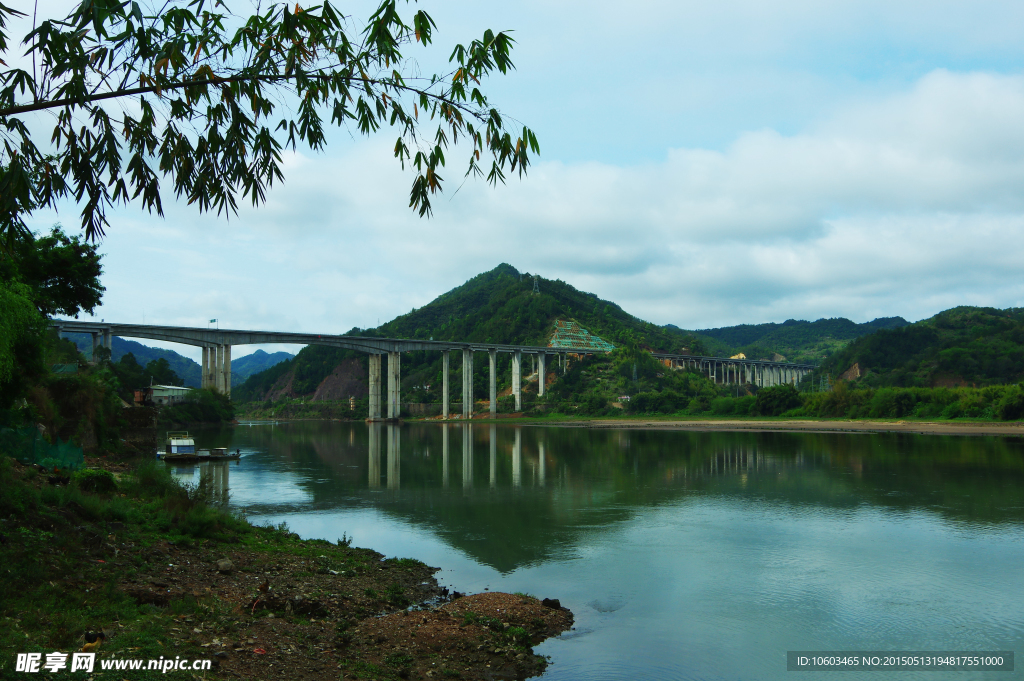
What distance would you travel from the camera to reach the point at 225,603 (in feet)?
36.6

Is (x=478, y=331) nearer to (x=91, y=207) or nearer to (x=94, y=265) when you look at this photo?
(x=94, y=265)

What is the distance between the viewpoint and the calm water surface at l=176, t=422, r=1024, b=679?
12695 millimetres

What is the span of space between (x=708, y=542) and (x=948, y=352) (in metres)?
120

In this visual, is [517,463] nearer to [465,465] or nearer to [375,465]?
[465,465]

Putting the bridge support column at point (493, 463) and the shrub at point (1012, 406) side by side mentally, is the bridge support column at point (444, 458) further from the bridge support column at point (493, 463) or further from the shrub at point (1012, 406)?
the shrub at point (1012, 406)

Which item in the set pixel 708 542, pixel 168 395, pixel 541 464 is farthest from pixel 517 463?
pixel 168 395

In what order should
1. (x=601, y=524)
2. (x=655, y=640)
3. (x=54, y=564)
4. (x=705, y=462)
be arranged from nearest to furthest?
(x=54, y=564)
(x=655, y=640)
(x=601, y=524)
(x=705, y=462)

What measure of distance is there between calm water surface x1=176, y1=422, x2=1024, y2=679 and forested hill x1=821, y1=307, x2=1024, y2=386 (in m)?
79.9

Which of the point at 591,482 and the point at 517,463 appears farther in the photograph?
the point at 517,463

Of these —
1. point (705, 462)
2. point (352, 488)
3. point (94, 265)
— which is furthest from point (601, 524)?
point (94, 265)

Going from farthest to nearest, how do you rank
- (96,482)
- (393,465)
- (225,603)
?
(393,465), (96,482), (225,603)

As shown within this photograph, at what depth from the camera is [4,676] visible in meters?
7.07

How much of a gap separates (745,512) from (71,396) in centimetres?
3465

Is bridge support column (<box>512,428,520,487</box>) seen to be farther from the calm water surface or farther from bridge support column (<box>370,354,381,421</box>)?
bridge support column (<box>370,354,381,421</box>)
